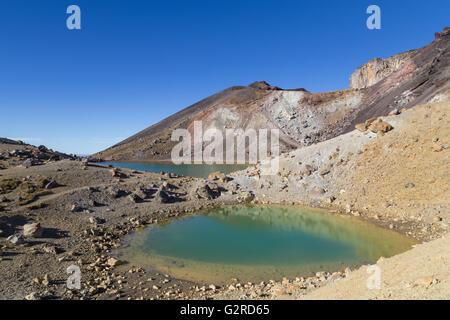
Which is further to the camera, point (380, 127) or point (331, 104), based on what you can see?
point (331, 104)

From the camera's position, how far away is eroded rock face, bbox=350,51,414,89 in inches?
3041

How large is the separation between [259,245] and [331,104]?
243 feet

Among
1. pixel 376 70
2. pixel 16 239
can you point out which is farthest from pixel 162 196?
pixel 376 70

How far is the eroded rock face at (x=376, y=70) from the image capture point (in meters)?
77.2

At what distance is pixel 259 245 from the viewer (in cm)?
1576

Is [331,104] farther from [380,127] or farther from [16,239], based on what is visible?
[16,239]

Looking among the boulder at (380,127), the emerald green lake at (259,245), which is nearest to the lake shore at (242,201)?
the boulder at (380,127)

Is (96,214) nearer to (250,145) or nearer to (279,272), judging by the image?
(279,272)

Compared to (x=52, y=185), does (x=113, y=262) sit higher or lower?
lower

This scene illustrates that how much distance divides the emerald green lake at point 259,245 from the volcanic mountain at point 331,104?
4542cm

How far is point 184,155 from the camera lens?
81750 millimetres

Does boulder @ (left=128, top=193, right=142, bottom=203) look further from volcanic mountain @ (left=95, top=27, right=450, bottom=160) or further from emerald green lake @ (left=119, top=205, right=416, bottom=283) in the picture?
volcanic mountain @ (left=95, top=27, right=450, bottom=160)

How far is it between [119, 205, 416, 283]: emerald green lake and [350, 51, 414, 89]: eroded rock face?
255 feet

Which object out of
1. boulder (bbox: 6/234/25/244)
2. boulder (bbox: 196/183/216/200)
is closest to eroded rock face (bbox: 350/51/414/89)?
boulder (bbox: 196/183/216/200)
